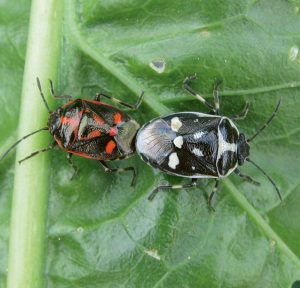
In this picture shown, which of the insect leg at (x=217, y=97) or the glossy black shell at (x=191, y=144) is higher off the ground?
the insect leg at (x=217, y=97)

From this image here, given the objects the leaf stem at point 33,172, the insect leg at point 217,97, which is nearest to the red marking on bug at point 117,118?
the leaf stem at point 33,172

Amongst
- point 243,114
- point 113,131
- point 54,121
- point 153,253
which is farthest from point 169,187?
point 54,121

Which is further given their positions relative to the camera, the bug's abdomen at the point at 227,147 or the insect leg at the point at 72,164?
the bug's abdomen at the point at 227,147

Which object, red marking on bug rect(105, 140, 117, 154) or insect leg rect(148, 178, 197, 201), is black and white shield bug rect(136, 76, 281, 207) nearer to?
insect leg rect(148, 178, 197, 201)

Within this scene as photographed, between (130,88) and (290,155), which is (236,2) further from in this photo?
(290,155)

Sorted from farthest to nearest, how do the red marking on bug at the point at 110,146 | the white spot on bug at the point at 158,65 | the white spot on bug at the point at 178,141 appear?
the white spot on bug at the point at 178,141 → the red marking on bug at the point at 110,146 → the white spot on bug at the point at 158,65

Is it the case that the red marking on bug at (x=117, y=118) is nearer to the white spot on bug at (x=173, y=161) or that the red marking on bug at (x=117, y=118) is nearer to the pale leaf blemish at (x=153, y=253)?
the white spot on bug at (x=173, y=161)
